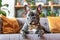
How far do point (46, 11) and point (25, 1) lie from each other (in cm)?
75

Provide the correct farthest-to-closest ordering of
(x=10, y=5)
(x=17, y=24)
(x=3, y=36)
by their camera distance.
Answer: (x=10, y=5) → (x=17, y=24) → (x=3, y=36)

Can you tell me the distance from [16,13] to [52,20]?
82.8 inches

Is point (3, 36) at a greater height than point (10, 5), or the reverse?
point (10, 5)

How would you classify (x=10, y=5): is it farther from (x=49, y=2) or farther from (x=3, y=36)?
(x=3, y=36)

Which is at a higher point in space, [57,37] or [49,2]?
[49,2]

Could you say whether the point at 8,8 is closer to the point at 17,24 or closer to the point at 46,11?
the point at 46,11

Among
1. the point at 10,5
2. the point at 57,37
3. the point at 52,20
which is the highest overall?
the point at 10,5

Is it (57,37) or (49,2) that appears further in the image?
(49,2)

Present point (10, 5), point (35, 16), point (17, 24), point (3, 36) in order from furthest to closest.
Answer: point (10, 5)
point (17, 24)
point (35, 16)
point (3, 36)

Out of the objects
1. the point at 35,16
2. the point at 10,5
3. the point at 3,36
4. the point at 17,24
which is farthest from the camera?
the point at 10,5

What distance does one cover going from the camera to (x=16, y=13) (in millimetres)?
4648

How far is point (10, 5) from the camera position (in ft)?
14.4

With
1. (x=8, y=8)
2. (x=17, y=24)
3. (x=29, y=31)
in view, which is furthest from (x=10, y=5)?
(x=29, y=31)

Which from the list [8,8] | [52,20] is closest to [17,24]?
[52,20]
